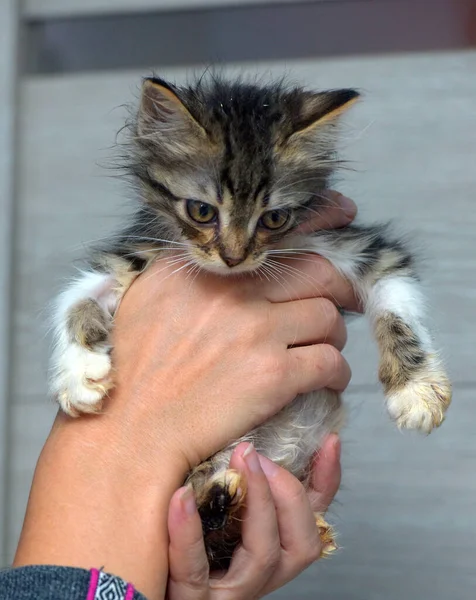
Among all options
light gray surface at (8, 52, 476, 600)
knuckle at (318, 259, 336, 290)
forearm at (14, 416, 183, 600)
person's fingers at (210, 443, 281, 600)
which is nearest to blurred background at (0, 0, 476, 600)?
light gray surface at (8, 52, 476, 600)

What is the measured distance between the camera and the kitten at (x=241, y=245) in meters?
1.23

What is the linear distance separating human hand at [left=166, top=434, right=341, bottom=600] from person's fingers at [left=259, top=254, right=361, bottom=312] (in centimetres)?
35

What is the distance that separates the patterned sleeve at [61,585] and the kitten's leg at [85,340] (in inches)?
13.2

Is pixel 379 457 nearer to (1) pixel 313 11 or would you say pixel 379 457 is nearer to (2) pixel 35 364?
(2) pixel 35 364

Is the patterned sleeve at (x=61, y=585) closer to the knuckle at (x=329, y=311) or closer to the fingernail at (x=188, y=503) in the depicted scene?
the fingernail at (x=188, y=503)

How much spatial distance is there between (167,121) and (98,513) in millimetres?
756

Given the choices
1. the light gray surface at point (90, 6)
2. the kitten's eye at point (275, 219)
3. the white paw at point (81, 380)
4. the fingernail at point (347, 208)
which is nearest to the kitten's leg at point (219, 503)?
the white paw at point (81, 380)

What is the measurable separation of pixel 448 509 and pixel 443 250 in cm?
81

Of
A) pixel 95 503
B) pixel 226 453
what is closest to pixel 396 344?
pixel 226 453

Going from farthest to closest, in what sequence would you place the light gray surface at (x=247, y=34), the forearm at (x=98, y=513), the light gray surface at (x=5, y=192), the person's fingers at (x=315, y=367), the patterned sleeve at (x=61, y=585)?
the light gray surface at (x=5, y=192) < the light gray surface at (x=247, y=34) < the person's fingers at (x=315, y=367) < the forearm at (x=98, y=513) < the patterned sleeve at (x=61, y=585)

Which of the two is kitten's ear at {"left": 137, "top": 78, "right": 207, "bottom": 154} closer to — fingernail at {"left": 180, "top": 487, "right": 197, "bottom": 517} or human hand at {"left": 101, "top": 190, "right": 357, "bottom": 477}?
human hand at {"left": 101, "top": 190, "right": 357, "bottom": 477}

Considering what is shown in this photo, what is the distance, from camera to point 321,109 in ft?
4.24

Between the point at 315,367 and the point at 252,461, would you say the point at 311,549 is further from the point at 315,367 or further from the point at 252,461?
the point at 315,367

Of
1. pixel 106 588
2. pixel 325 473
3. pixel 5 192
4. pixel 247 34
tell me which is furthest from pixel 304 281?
pixel 5 192
